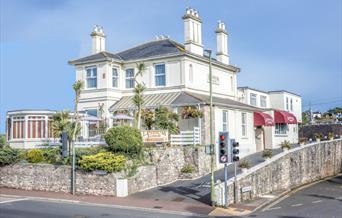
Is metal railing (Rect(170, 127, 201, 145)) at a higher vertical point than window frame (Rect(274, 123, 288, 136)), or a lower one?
lower

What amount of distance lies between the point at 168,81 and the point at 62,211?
62.8ft

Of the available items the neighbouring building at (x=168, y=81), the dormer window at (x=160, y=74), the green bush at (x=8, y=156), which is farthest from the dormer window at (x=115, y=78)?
the green bush at (x=8, y=156)

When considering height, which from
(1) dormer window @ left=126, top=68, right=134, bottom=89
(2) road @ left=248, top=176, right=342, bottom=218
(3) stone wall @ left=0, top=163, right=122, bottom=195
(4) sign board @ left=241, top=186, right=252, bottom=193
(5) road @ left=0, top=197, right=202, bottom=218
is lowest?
(2) road @ left=248, top=176, right=342, bottom=218

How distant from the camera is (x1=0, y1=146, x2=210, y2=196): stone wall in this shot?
1023 inches

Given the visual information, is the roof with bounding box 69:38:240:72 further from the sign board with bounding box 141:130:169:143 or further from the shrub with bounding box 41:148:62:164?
the shrub with bounding box 41:148:62:164

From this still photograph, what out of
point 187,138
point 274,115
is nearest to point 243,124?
point 274,115

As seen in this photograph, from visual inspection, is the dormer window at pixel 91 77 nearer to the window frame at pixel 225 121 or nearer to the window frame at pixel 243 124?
the window frame at pixel 225 121

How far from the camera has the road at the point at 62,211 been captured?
18.6 metres

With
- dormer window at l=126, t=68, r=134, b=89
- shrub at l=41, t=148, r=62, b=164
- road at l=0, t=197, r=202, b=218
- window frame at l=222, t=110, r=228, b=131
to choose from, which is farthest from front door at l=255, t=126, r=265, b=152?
road at l=0, t=197, r=202, b=218

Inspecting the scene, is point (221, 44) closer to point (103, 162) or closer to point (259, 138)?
point (259, 138)

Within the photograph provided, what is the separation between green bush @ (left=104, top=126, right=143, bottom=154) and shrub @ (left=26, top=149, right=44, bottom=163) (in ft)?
15.8

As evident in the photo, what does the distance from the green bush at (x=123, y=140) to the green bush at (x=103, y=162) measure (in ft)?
Result: 3.82

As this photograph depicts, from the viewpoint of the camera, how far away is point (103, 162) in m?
25.7

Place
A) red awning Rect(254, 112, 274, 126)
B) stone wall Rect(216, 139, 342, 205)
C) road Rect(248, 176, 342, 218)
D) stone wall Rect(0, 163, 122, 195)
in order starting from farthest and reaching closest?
red awning Rect(254, 112, 274, 126) → stone wall Rect(216, 139, 342, 205) → stone wall Rect(0, 163, 122, 195) → road Rect(248, 176, 342, 218)
